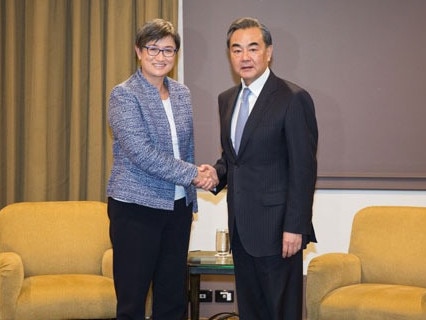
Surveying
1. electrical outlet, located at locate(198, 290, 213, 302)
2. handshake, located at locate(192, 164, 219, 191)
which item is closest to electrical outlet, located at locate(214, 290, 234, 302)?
electrical outlet, located at locate(198, 290, 213, 302)

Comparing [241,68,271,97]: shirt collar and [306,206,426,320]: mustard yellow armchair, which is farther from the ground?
[241,68,271,97]: shirt collar

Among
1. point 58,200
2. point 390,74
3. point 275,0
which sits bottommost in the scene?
point 58,200

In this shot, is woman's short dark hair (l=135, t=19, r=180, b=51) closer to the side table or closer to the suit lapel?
the suit lapel

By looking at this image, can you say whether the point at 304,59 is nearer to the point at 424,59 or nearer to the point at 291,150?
the point at 424,59

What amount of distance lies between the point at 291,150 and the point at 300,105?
19cm

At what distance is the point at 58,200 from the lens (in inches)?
184

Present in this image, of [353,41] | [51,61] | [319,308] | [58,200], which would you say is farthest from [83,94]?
[319,308]

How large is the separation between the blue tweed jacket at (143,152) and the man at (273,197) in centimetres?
30

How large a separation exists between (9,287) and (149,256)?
3.09 feet

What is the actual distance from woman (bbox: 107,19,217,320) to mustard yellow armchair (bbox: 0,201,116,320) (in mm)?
642

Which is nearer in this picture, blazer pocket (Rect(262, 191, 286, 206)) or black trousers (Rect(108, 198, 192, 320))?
blazer pocket (Rect(262, 191, 286, 206))

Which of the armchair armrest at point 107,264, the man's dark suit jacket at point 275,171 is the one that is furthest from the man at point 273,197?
the armchair armrest at point 107,264

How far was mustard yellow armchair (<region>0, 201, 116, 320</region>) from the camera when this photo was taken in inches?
148

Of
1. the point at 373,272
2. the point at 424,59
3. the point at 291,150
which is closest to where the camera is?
the point at 291,150
